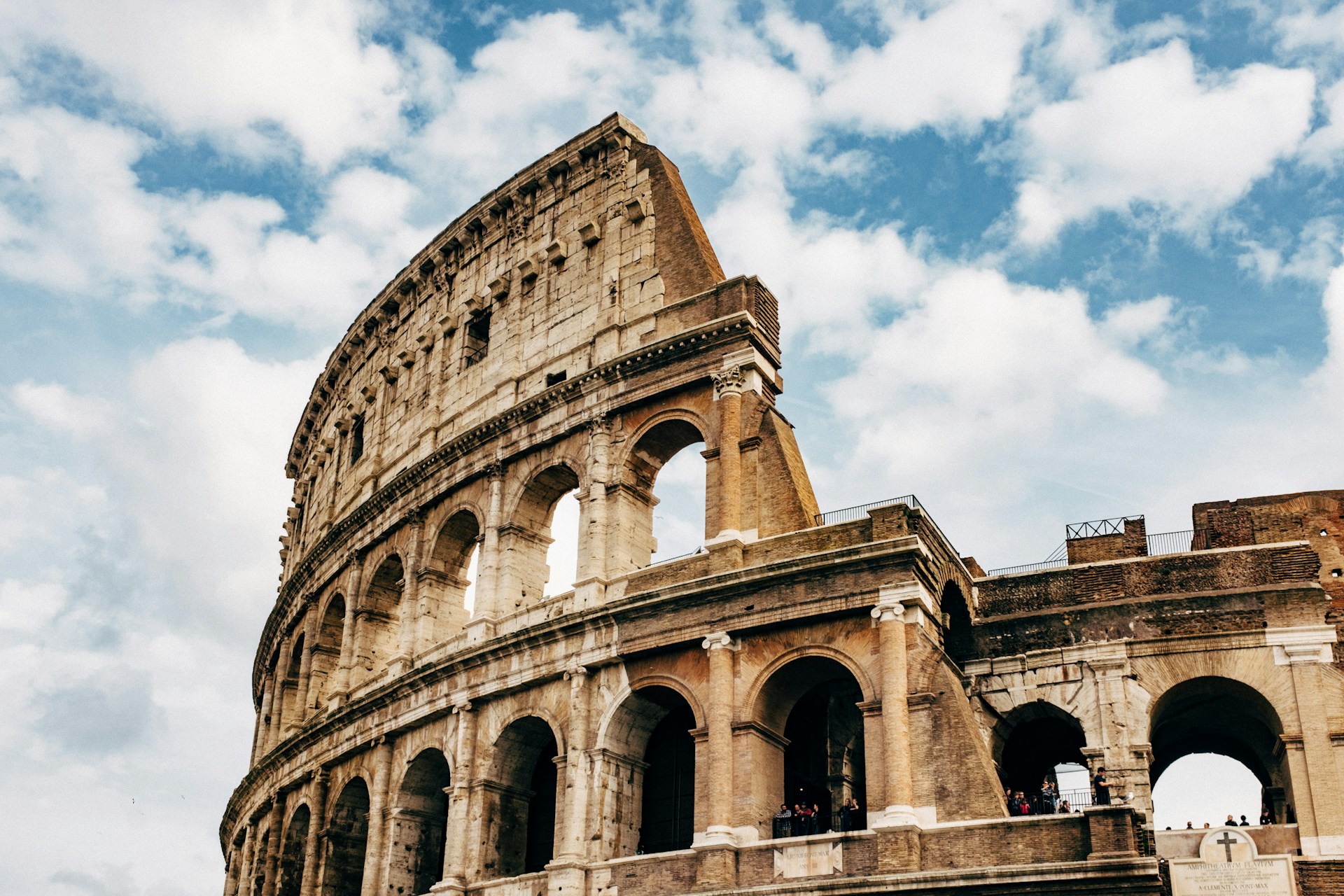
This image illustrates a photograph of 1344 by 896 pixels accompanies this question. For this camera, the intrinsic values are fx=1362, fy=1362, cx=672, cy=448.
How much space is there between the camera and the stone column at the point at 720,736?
20188 millimetres

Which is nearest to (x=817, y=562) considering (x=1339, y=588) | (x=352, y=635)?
(x=1339, y=588)

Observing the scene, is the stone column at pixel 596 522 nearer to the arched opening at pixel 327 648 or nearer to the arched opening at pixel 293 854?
the arched opening at pixel 293 854

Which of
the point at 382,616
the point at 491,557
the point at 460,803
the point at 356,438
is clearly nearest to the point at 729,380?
the point at 491,557

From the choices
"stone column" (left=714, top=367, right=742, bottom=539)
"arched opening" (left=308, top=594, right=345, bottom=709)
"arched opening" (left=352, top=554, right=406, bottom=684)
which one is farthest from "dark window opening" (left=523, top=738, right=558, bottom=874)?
"arched opening" (left=308, top=594, right=345, bottom=709)

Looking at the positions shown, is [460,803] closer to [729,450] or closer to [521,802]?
[521,802]

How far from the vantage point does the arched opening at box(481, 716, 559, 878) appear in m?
24.0

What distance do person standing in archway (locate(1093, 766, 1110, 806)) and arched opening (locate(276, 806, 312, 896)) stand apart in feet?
55.8

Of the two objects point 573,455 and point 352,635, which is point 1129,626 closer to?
point 573,455

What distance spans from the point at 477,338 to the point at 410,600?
6.39 meters

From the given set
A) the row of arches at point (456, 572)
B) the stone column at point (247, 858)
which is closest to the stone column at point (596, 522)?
the row of arches at point (456, 572)

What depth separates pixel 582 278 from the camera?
2795cm

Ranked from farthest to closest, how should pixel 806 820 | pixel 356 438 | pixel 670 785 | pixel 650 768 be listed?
pixel 356 438 < pixel 650 768 < pixel 670 785 < pixel 806 820

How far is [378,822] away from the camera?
26047mm

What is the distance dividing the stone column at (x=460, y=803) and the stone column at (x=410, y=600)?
2935mm
